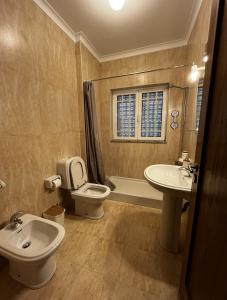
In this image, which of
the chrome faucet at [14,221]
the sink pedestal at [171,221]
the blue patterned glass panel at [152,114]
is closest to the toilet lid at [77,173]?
the chrome faucet at [14,221]

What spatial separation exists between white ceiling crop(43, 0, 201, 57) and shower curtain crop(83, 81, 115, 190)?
0.71m

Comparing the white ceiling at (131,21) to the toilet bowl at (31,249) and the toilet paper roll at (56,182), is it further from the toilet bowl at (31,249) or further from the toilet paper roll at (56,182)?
the toilet bowl at (31,249)

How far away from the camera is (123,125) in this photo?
2.85 metres

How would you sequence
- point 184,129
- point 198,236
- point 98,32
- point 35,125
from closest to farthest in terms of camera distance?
point 198,236, point 35,125, point 98,32, point 184,129

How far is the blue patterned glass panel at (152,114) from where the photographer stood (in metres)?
2.56

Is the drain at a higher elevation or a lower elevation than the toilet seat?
lower

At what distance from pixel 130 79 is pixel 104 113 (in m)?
0.81

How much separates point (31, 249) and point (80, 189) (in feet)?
2.84

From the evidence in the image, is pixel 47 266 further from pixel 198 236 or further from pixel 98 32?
pixel 98 32

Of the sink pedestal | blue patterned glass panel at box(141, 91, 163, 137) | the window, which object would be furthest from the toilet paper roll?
blue patterned glass panel at box(141, 91, 163, 137)

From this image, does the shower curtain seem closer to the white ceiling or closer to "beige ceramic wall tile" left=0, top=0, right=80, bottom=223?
"beige ceramic wall tile" left=0, top=0, right=80, bottom=223

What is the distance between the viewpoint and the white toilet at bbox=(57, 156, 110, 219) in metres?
1.78

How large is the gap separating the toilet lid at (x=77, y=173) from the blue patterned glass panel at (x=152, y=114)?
1.40 meters

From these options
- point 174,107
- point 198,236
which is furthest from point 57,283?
point 174,107
